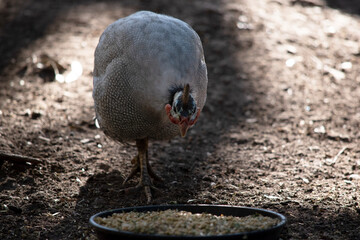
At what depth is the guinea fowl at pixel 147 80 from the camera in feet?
10.4

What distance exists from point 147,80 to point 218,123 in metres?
2.32

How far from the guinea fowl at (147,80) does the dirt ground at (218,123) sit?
0.57 metres

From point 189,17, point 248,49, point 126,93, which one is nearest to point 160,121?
point 126,93

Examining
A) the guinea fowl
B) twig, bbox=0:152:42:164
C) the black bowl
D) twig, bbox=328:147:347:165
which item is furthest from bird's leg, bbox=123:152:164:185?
twig, bbox=328:147:347:165

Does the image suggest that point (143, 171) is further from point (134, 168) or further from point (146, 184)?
point (134, 168)

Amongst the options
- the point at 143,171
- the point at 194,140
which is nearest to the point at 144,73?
the point at 143,171

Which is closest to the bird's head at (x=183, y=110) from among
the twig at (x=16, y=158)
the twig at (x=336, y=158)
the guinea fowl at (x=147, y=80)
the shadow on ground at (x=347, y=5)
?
the guinea fowl at (x=147, y=80)

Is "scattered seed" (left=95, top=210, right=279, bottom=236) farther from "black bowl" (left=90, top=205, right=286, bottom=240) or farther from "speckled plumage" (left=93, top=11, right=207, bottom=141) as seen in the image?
"speckled plumage" (left=93, top=11, right=207, bottom=141)

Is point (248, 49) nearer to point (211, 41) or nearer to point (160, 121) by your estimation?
point (211, 41)

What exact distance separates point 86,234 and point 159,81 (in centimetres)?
105

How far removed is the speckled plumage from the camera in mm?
3225

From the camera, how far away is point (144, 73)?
3.29m

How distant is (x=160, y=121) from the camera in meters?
3.37

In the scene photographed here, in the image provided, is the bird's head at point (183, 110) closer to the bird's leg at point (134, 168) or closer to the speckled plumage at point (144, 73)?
the speckled plumage at point (144, 73)
